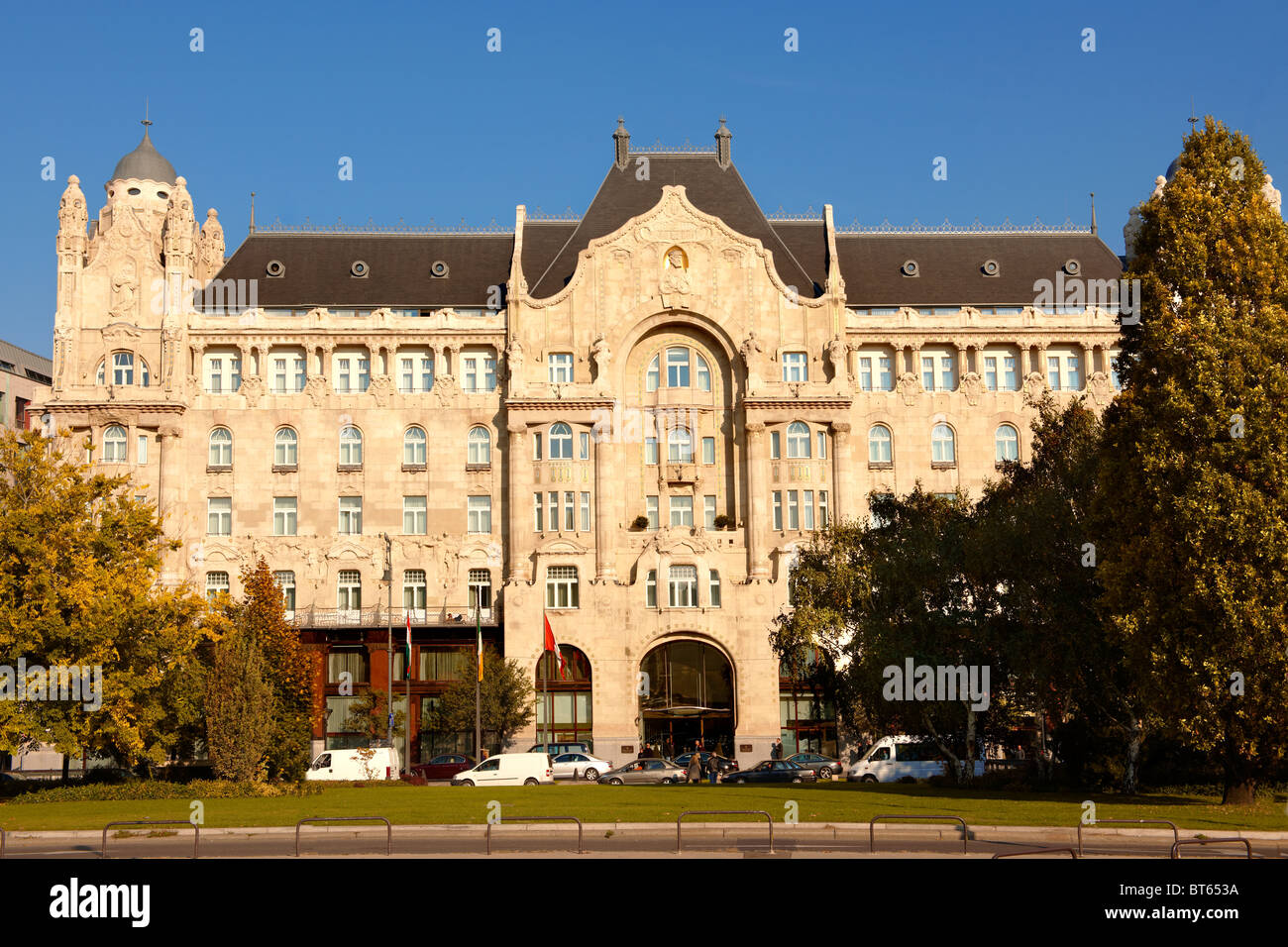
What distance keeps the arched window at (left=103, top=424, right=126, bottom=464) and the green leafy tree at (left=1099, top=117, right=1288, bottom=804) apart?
5927cm

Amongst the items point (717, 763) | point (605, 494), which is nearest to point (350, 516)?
point (605, 494)

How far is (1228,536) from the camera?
121 ft

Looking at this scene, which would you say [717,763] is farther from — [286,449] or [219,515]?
[219,515]

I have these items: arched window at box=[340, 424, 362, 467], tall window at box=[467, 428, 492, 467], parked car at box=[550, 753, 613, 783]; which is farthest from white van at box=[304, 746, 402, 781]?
arched window at box=[340, 424, 362, 467]

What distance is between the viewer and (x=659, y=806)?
37000 mm

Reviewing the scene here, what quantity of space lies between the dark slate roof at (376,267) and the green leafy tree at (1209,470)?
50302 millimetres

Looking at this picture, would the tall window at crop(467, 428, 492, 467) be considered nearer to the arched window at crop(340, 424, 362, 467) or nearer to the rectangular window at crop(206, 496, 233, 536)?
the arched window at crop(340, 424, 362, 467)

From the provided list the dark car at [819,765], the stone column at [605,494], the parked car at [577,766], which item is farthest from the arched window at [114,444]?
the dark car at [819,765]

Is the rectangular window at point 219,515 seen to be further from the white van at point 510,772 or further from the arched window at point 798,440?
the arched window at point 798,440

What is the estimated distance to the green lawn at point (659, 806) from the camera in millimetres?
33719

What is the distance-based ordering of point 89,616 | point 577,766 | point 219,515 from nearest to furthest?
point 89,616 → point 577,766 → point 219,515

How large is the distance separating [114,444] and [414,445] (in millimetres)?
17675
